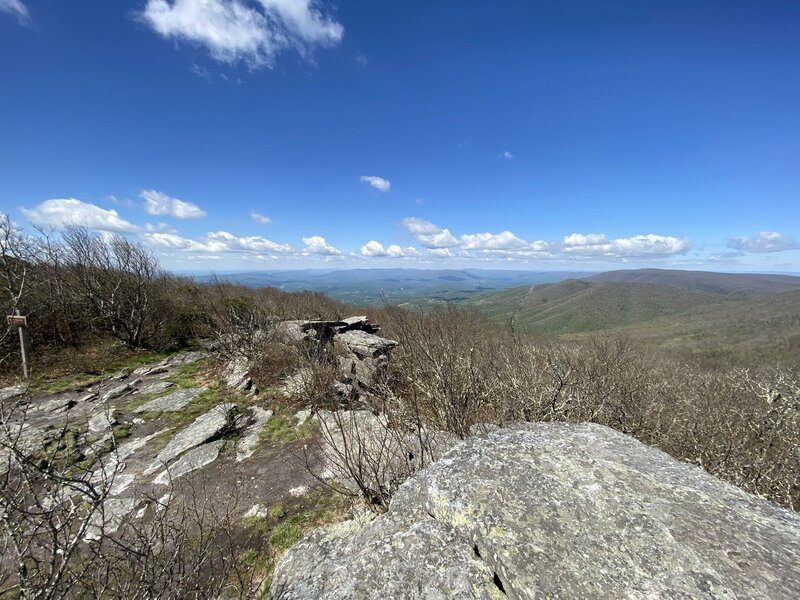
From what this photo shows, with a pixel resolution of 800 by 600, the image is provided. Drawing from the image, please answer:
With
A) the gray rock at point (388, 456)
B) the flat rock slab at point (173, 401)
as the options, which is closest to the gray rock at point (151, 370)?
the flat rock slab at point (173, 401)

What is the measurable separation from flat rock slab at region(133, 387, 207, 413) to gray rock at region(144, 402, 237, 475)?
1411 mm

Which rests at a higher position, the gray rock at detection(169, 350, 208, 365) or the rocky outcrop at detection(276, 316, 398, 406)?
the rocky outcrop at detection(276, 316, 398, 406)

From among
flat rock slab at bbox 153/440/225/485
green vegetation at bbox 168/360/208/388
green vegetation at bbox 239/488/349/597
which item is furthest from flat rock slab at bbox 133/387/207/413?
green vegetation at bbox 239/488/349/597

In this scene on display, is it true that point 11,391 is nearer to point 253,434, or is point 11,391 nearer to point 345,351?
point 253,434

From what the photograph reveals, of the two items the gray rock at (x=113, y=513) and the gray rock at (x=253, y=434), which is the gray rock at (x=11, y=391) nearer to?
the gray rock at (x=253, y=434)

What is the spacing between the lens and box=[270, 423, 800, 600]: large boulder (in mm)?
2094

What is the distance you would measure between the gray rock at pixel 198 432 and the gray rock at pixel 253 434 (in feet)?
1.67

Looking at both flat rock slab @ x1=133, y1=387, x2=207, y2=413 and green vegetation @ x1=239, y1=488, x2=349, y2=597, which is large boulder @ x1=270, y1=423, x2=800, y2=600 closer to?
green vegetation @ x1=239, y1=488, x2=349, y2=597

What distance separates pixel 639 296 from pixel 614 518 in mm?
242712

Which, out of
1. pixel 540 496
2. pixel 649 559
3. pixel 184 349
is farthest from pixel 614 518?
pixel 184 349

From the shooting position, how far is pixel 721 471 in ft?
18.0

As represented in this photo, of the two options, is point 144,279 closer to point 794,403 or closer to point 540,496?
point 540,496

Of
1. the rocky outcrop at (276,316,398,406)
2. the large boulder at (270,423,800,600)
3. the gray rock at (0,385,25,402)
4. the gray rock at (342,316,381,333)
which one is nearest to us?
the large boulder at (270,423,800,600)

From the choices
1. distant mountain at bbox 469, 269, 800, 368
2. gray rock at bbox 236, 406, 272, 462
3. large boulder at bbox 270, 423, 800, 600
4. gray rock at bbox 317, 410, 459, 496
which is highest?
large boulder at bbox 270, 423, 800, 600
